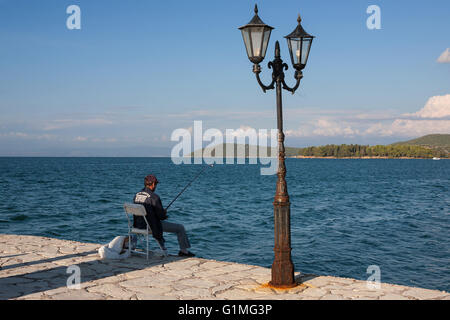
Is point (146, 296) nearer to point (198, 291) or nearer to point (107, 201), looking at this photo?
point (198, 291)

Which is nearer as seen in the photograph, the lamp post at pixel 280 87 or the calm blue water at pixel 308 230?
the lamp post at pixel 280 87

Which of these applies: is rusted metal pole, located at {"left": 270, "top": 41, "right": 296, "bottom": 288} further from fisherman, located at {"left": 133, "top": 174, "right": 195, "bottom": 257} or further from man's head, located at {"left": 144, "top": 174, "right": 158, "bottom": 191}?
man's head, located at {"left": 144, "top": 174, "right": 158, "bottom": 191}

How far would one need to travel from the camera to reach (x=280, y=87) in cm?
645

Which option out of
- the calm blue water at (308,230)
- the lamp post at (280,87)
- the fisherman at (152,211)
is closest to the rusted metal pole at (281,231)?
the lamp post at (280,87)

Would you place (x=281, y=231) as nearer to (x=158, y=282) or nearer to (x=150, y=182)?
(x=158, y=282)

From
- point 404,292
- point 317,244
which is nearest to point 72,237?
point 317,244

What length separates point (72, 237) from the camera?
55.7ft

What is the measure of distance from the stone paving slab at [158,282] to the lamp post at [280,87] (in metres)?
0.32

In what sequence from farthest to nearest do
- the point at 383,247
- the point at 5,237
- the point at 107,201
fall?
the point at 107,201 < the point at 383,247 < the point at 5,237

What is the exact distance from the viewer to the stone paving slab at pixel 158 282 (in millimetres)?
5914

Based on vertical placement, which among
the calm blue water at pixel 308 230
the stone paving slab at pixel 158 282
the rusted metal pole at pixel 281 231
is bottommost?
the calm blue water at pixel 308 230

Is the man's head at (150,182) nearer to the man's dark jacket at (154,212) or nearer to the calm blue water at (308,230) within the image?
the man's dark jacket at (154,212)

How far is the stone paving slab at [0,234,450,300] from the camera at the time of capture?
5.91 meters
